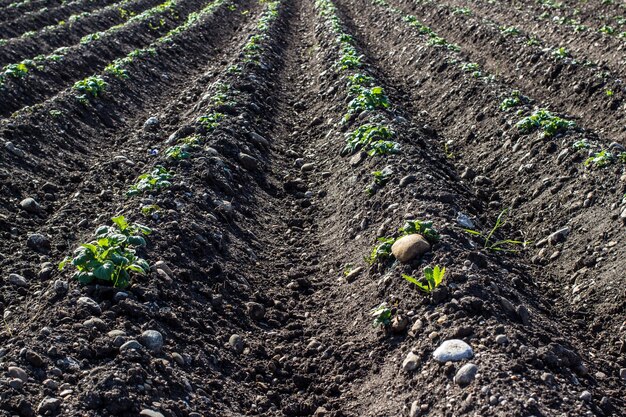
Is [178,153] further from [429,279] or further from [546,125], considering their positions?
[546,125]

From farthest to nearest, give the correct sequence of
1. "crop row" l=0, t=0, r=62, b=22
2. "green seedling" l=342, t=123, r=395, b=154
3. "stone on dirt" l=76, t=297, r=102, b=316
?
1. "crop row" l=0, t=0, r=62, b=22
2. "green seedling" l=342, t=123, r=395, b=154
3. "stone on dirt" l=76, t=297, r=102, b=316

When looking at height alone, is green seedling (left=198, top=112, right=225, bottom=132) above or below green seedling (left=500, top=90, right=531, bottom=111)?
above

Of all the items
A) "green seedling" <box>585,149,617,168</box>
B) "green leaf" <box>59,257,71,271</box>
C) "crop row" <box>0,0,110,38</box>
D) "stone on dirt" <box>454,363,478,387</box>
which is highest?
"crop row" <box>0,0,110,38</box>

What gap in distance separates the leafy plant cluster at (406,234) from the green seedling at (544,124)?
12.5 feet

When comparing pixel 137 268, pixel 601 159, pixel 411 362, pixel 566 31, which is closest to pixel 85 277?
pixel 137 268

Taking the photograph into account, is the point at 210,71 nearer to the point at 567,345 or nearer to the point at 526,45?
the point at 526,45

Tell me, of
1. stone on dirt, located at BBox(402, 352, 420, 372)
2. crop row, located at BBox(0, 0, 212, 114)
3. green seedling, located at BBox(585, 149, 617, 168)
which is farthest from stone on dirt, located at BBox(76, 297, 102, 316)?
crop row, located at BBox(0, 0, 212, 114)

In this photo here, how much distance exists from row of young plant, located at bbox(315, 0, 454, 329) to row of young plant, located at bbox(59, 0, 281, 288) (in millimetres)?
2016

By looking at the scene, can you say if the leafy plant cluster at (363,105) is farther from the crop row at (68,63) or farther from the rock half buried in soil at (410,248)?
the crop row at (68,63)

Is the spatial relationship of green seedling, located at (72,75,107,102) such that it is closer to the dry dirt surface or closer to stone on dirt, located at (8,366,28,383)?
the dry dirt surface

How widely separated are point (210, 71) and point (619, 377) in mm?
11796

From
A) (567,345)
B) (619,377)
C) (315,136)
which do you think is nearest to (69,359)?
(567,345)

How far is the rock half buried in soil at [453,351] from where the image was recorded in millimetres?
4953

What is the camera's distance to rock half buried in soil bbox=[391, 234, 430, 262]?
629 centimetres
